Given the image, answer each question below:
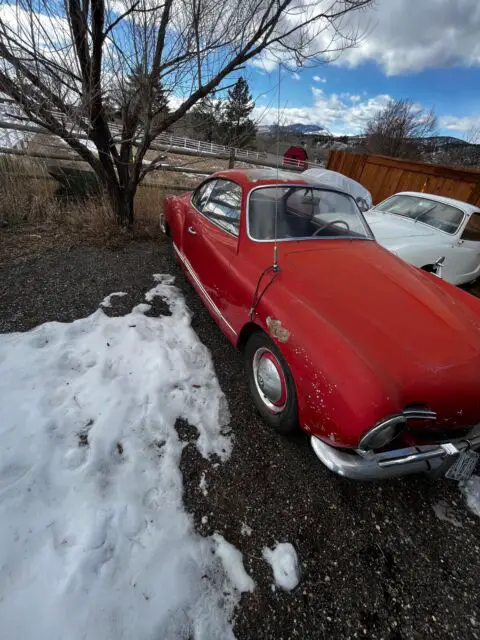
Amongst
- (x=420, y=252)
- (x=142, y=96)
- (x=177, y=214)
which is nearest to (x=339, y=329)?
(x=177, y=214)

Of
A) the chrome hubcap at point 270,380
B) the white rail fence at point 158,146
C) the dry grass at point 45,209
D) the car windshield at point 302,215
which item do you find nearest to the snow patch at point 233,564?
the chrome hubcap at point 270,380

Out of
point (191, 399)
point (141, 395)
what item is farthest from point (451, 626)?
point (141, 395)

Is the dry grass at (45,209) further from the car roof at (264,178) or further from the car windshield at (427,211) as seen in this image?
the car windshield at (427,211)

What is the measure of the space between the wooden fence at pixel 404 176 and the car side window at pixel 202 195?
727 cm

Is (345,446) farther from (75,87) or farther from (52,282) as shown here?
(75,87)

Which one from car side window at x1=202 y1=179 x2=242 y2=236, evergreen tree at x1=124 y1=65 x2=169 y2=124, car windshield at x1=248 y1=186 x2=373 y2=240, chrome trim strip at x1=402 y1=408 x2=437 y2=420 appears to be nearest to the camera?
chrome trim strip at x1=402 y1=408 x2=437 y2=420

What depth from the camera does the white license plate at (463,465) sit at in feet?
4.92

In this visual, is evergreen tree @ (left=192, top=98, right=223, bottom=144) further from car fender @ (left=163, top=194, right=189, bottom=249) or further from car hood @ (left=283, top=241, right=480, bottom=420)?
car hood @ (left=283, top=241, right=480, bottom=420)

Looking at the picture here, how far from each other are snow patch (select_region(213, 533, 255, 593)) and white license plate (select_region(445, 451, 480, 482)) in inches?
44.4

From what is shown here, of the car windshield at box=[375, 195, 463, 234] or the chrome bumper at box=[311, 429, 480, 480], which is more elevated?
the car windshield at box=[375, 195, 463, 234]

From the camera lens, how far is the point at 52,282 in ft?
11.1

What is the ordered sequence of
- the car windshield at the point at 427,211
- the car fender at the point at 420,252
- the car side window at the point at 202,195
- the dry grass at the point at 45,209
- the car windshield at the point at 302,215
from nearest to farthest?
the car windshield at the point at 302,215, the car side window at the point at 202,195, the car fender at the point at 420,252, the car windshield at the point at 427,211, the dry grass at the point at 45,209

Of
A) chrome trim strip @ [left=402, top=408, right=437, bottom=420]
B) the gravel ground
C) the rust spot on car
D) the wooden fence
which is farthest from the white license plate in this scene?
the wooden fence

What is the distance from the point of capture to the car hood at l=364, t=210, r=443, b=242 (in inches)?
169
